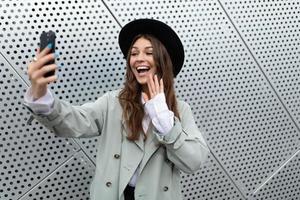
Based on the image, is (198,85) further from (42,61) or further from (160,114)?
(42,61)

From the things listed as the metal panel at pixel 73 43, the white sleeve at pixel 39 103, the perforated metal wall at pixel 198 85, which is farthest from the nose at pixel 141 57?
the perforated metal wall at pixel 198 85

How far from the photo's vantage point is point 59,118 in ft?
8.77

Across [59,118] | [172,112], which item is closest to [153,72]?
[172,112]

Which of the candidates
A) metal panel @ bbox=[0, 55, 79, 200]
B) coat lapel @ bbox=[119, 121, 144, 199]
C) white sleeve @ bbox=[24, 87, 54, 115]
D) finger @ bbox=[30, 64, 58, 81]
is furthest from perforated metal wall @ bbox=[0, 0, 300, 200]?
finger @ bbox=[30, 64, 58, 81]

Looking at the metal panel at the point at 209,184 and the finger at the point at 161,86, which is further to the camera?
the metal panel at the point at 209,184

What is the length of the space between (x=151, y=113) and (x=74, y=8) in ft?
4.67

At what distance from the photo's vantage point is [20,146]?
3.79m

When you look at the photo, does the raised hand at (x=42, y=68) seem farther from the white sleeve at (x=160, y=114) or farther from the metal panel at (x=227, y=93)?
the metal panel at (x=227, y=93)

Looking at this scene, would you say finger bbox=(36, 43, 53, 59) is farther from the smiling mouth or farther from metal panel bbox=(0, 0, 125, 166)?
metal panel bbox=(0, 0, 125, 166)

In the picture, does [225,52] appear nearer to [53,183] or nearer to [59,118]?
[53,183]

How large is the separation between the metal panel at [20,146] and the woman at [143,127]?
954 mm

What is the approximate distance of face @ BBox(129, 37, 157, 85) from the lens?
2.98 metres

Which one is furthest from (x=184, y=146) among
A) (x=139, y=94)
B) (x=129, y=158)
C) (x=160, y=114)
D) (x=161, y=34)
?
(x=161, y=34)

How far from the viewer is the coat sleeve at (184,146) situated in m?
2.74
